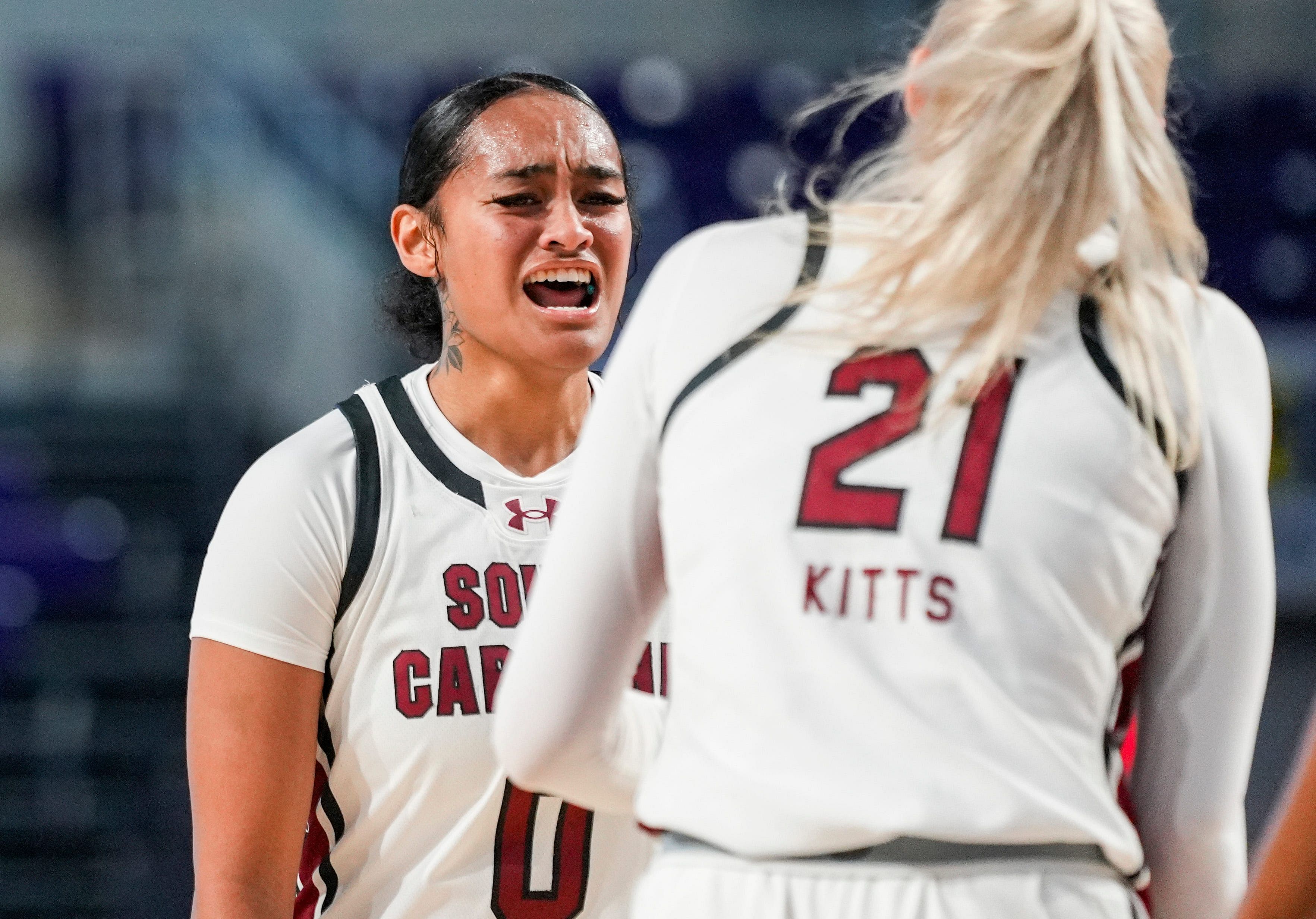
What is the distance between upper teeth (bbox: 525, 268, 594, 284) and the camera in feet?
7.03

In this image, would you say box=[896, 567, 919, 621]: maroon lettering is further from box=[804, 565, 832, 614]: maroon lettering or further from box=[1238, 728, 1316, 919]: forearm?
box=[1238, 728, 1316, 919]: forearm

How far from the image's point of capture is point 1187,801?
1233 millimetres

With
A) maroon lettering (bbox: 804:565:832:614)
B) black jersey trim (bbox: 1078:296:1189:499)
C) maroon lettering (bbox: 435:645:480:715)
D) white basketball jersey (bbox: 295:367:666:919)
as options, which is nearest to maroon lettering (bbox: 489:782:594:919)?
white basketball jersey (bbox: 295:367:666:919)

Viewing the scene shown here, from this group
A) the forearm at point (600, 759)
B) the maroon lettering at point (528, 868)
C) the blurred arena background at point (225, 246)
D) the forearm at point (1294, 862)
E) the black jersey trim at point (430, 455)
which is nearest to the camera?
the forearm at point (1294, 862)

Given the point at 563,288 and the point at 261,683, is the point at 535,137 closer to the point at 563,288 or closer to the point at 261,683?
the point at 563,288

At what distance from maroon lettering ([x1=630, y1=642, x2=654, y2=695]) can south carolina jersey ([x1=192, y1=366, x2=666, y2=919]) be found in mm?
167

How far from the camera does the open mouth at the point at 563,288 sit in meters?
2.15

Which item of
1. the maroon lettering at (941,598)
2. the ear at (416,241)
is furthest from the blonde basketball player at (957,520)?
the ear at (416,241)

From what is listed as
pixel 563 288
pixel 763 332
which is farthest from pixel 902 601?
pixel 563 288

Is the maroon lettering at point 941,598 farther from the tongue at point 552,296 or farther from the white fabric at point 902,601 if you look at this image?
the tongue at point 552,296

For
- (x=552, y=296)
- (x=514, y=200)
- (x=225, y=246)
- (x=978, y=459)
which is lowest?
(x=978, y=459)

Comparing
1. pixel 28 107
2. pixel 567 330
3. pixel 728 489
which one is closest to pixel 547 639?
pixel 728 489

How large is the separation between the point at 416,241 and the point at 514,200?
0.20 metres

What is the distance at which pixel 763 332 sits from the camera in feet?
3.91
